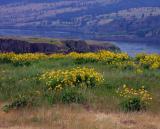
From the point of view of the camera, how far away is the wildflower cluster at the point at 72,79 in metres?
17.5

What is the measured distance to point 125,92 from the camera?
16.9 meters

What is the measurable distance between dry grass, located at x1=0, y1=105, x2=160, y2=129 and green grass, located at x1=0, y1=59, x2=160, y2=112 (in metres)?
0.72

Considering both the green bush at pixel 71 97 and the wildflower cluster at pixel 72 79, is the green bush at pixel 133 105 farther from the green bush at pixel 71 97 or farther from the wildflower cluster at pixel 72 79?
the wildflower cluster at pixel 72 79

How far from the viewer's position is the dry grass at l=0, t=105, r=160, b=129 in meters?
13.7

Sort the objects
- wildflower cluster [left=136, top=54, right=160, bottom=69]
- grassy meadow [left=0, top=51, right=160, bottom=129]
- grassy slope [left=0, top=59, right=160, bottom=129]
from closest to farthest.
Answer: grassy slope [left=0, top=59, right=160, bottom=129] → grassy meadow [left=0, top=51, right=160, bottom=129] → wildflower cluster [left=136, top=54, right=160, bottom=69]

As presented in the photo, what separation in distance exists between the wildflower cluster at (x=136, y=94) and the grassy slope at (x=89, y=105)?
20 cm

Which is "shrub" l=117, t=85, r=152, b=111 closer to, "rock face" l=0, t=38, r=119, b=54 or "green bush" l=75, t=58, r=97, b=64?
"green bush" l=75, t=58, r=97, b=64

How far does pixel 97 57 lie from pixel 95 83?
22.0ft

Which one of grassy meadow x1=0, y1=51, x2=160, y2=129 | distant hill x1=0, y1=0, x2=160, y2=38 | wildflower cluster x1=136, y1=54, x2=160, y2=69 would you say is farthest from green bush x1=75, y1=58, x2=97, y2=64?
distant hill x1=0, y1=0, x2=160, y2=38

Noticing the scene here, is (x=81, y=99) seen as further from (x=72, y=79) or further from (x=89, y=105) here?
(x=72, y=79)

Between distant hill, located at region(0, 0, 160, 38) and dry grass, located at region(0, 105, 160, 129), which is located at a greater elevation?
dry grass, located at region(0, 105, 160, 129)

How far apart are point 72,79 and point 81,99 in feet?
5.10

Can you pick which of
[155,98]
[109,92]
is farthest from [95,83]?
[155,98]

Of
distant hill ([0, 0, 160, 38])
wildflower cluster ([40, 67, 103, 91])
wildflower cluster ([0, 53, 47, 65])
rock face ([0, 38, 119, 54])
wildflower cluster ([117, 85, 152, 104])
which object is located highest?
wildflower cluster ([40, 67, 103, 91])
